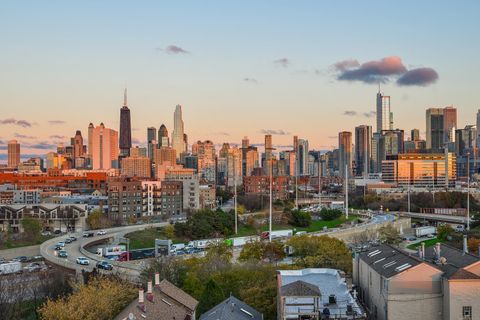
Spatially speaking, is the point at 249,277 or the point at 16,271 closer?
the point at 249,277

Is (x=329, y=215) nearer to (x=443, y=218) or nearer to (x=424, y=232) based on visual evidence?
(x=424, y=232)

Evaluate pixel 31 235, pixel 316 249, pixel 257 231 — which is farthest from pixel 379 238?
pixel 31 235

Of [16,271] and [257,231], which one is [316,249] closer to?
[16,271]

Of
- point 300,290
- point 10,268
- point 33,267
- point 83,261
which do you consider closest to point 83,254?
point 33,267

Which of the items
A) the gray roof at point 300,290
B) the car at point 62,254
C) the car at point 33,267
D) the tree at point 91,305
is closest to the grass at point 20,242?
the car at point 33,267

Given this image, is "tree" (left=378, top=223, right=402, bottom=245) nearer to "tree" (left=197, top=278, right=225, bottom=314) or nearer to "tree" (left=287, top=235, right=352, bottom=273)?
"tree" (left=287, top=235, right=352, bottom=273)

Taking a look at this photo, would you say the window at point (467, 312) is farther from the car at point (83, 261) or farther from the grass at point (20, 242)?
the grass at point (20, 242)
